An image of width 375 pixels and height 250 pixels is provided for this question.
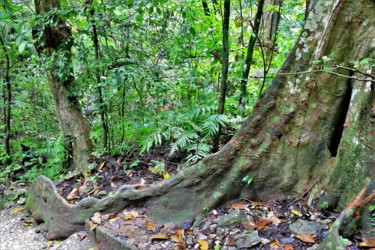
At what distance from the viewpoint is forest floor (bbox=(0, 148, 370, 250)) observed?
3041mm

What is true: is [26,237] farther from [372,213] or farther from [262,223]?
[372,213]

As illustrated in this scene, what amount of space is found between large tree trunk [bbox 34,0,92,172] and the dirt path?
48.8 inches

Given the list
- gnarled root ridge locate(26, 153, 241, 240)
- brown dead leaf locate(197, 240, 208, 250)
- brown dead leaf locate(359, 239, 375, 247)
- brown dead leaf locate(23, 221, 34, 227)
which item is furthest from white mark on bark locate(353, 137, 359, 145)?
brown dead leaf locate(23, 221, 34, 227)

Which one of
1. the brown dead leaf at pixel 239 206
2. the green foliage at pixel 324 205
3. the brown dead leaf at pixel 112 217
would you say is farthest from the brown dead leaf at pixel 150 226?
the green foliage at pixel 324 205

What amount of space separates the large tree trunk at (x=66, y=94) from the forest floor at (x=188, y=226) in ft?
3.38

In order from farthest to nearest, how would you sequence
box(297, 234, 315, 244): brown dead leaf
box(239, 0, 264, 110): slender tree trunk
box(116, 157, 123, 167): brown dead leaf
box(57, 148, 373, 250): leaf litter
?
box(116, 157, 123, 167): brown dead leaf → box(239, 0, 264, 110): slender tree trunk → box(57, 148, 373, 250): leaf litter → box(297, 234, 315, 244): brown dead leaf

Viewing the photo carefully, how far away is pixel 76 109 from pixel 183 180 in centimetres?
309

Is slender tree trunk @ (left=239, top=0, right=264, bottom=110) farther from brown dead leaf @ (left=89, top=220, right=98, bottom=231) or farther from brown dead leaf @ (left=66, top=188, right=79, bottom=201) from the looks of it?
brown dead leaf @ (left=66, top=188, right=79, bottom=201)

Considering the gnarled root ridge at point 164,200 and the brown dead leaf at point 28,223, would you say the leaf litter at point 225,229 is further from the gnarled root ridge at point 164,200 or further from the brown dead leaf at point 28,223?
the brown dead leaf at point 28,223

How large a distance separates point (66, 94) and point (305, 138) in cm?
441

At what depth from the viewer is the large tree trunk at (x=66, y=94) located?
547 centimetres

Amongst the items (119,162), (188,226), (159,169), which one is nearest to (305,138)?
(188,226)

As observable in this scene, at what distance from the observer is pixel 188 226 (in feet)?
12.1

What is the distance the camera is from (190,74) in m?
5.30
